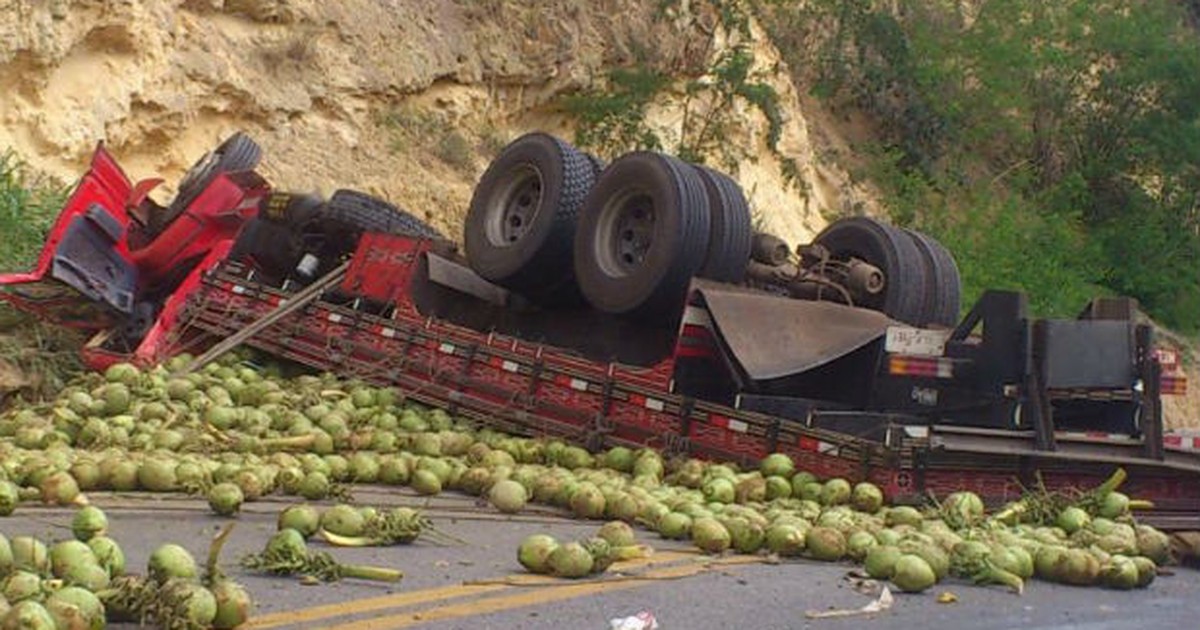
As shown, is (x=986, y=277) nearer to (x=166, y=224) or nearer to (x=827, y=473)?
(x=166, y=224)

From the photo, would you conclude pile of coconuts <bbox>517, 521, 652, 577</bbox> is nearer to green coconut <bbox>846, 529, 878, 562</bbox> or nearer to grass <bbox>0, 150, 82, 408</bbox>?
green coconut <bbox>846, 529, 878, 562</bbox>

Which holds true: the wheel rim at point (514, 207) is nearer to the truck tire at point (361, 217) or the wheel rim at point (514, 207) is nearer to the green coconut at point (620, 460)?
the truck tire at point (361, 217)

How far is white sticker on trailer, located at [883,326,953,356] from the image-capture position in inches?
383

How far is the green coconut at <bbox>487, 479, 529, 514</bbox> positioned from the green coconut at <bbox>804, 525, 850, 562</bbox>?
5.59 feet

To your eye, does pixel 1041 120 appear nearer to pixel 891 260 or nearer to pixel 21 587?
pixel 891 260

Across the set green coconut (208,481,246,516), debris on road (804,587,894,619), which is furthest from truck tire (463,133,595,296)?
debris on road (804,587,894,619)

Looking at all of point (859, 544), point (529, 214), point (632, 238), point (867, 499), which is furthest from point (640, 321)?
point (859, 544)

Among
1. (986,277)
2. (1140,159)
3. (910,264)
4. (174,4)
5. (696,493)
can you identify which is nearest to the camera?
(696,493)

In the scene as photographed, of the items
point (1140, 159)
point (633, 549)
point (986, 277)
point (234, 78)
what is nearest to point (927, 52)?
point (1140, 159)

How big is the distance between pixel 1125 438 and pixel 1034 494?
125 cm

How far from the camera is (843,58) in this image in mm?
32625

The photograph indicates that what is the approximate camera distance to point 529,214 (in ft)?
40.2

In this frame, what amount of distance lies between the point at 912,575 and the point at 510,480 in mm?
2744

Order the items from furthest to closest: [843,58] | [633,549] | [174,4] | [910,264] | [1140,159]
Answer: [1140,159] → [843,58] → [174,4] → [910,264] → [633,549]
